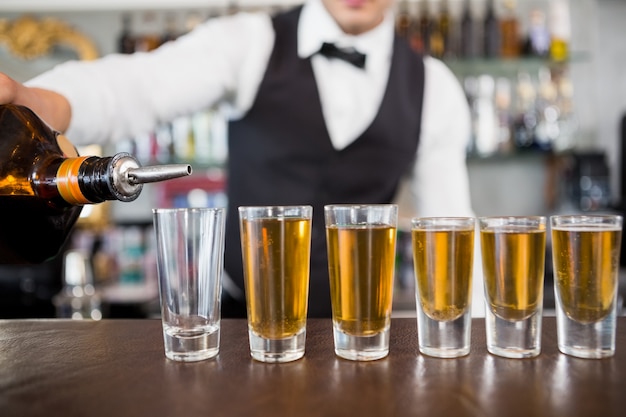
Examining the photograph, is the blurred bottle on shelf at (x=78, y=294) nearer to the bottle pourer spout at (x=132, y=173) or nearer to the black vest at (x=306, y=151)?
the black vest at (x=306, y=151)

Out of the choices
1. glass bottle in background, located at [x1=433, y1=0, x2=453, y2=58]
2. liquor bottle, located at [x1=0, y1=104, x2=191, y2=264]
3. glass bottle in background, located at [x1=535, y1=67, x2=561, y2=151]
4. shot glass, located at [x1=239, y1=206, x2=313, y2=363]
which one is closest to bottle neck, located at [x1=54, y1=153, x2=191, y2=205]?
liquor bottle, located at [x1=0, y1=104, x2=191, y2=264]

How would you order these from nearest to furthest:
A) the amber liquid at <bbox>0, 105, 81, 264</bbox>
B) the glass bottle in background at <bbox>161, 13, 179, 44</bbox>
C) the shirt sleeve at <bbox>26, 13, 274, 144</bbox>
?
the amber liquid at <bbox>0, 105, 81, 264</bbox> < the shirt sleeve at <bbox>26, 13, 274, 144</bbox> < the glass bottle in background at <bbox>161, 13, 179, 44</bbox>

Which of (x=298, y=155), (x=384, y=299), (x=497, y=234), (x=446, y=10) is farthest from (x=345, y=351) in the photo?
(x=446, y=10)

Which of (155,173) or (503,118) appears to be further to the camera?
(503,118)

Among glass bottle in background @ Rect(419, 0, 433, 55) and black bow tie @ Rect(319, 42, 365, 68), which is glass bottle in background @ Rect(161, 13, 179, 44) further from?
black bow tie @ Rect(319, 42, 365, 68)

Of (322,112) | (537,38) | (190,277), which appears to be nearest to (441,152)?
(322,112)

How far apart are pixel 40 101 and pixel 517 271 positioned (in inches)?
30.1

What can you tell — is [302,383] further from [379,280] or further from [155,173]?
[155,173]

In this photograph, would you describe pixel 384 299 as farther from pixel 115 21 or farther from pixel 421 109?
pixel 115 21

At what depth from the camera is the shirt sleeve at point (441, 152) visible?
1.80 m

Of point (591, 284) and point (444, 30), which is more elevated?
point (444, 30)

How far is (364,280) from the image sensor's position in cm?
68

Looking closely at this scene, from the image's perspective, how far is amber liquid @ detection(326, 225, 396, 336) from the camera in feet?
2.24

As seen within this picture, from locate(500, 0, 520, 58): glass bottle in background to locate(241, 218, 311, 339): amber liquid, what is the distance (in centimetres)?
294
